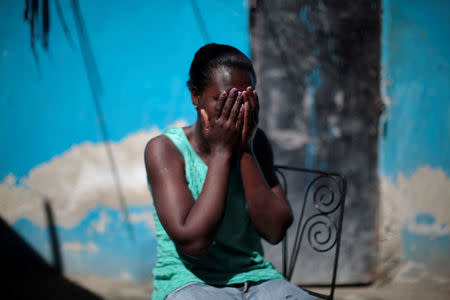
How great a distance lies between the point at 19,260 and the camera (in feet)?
10.1

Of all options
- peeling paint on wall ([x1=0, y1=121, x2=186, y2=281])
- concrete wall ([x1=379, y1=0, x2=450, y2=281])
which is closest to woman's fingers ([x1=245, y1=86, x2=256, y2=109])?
peeling paint on wall ([x1=0, y1=121, x2=186, y2=281])

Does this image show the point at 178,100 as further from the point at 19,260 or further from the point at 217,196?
the point at 19,260

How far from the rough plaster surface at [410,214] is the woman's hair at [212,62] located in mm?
2299

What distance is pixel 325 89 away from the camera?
3033mm

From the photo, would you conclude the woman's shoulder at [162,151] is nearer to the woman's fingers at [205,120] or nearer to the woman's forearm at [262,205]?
the woman's fingers at [205,120]

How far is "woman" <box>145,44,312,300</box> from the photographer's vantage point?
1.33 m

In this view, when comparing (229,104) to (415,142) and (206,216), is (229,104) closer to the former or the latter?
(206,216)

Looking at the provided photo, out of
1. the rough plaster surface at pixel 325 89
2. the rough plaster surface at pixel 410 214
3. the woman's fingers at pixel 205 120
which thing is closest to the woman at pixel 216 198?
the woman's fingers at pixel 205 120

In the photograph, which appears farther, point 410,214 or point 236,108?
point 410,214

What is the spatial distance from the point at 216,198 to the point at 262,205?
0.28 metres

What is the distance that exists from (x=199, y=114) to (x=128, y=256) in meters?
2.09

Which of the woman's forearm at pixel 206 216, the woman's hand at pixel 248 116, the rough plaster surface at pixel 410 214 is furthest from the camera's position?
the rough plaster surface at pixel 410 214

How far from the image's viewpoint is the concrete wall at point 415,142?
306 cm

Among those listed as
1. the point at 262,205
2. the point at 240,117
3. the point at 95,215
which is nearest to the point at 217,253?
the point at 262,205
